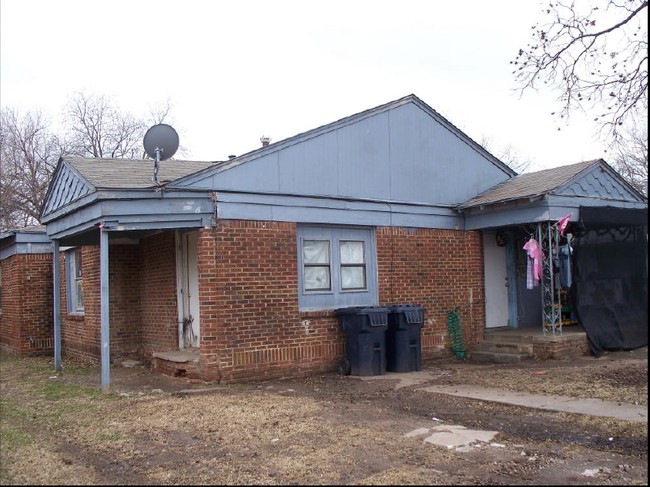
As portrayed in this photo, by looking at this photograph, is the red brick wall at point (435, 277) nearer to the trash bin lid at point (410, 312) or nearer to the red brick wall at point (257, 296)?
the red brick wall at point (257, 296)

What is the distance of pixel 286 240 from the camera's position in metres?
10.9

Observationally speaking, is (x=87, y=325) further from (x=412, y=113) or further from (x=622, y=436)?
(x=622, y=436)

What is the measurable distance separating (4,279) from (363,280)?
10930 millimetres

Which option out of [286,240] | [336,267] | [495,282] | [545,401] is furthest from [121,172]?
[495,282]

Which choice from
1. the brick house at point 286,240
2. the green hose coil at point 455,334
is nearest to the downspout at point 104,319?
the brick house at point 286,240

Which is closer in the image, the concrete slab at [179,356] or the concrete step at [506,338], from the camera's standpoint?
the concrete slab at [179,356]

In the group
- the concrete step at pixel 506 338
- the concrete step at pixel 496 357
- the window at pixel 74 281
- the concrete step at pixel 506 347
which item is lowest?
the concrete step at pixel 496 357

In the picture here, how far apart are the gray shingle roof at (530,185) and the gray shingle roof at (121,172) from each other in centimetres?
542

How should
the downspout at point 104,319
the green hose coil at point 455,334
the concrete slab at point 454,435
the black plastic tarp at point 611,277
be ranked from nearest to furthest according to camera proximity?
the concrete slab at point 454,435 → the downspout at point 104,319 → the black plastic tarp at point 611,277 → the green hose coil at point 455,334

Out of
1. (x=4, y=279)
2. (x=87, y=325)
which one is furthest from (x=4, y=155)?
(x=87, y=325)

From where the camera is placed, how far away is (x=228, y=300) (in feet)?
33.4

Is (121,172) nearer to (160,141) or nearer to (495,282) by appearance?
(160,141)

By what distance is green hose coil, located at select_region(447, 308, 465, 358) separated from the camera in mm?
12977

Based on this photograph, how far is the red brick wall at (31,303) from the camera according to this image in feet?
52.9
